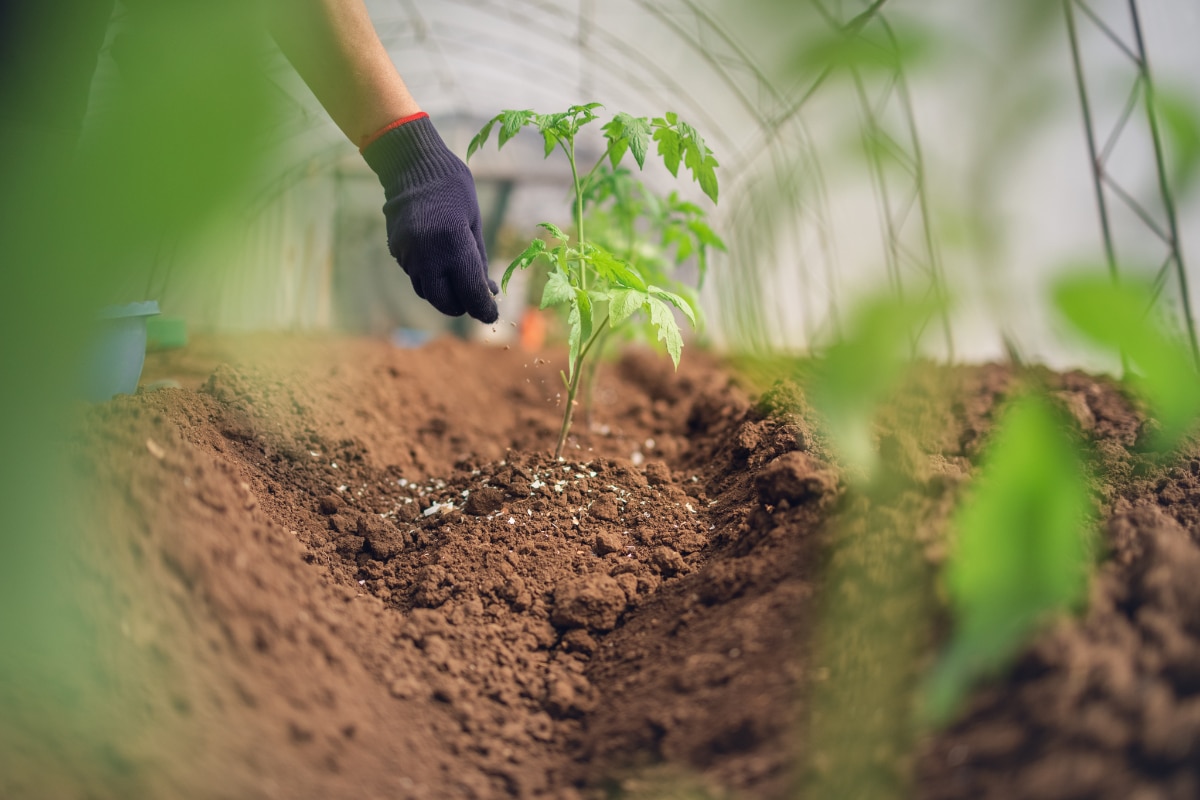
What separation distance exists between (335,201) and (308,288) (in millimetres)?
1456

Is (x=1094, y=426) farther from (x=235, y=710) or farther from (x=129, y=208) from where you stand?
(x=129, y=208)

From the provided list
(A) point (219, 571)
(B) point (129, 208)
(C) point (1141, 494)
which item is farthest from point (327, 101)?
(C) point (1141, 494)

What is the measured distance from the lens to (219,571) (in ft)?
4.78

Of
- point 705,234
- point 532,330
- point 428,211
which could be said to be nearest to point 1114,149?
point 705,234

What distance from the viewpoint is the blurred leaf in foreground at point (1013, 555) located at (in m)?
0.84

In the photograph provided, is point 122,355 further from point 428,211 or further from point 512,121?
point 512,121

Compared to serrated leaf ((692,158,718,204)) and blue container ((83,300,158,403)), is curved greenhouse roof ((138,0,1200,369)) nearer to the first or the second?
serrated leaf ((692,158,718,204))

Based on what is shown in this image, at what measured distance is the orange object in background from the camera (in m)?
8.97

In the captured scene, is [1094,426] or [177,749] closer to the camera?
[177,749]

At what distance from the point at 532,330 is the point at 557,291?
754cm

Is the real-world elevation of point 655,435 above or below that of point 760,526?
above

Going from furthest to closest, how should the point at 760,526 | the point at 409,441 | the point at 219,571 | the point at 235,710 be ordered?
the point at 409,441
the point at 760,526
the point at 219,571
the point at 235,710

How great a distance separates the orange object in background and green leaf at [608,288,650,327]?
6326 millimetres

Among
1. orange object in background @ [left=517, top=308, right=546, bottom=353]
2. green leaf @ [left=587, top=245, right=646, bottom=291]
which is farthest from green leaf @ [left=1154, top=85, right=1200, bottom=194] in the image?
orange object in background @ [left=517, top=308, right=546, bottom=353]
